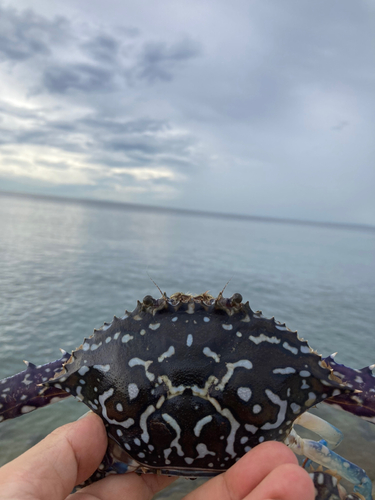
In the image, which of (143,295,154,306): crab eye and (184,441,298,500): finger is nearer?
(184,441,298,500): finger

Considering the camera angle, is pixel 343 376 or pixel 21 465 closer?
pixel 21 465

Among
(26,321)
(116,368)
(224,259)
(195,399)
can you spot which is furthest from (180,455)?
(224,259)

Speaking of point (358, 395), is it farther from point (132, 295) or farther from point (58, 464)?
point (132, 295)

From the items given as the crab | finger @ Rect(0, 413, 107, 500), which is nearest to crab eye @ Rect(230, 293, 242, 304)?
the crab

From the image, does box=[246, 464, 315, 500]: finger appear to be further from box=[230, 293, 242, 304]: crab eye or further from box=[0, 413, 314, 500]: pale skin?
box=[230, 293, 242, 304]: crab eye

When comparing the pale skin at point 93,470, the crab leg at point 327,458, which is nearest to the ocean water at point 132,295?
the crab leg at point 327,458

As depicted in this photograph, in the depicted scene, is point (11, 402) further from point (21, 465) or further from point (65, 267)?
point (65, 267)

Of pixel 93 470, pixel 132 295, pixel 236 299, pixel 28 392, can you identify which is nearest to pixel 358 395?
pixel 236 299
